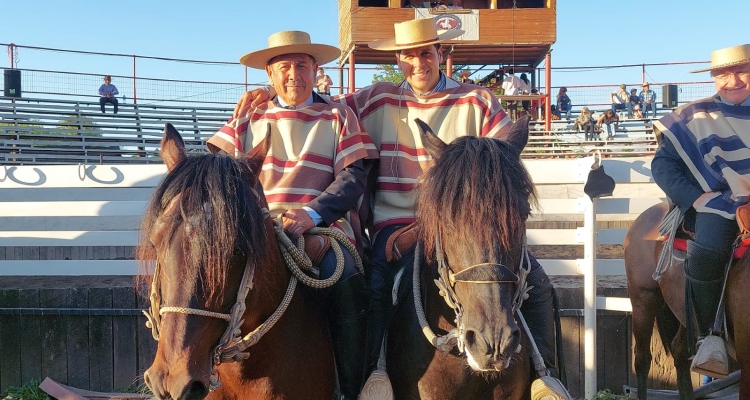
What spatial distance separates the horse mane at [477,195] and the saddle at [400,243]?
0.46 meters

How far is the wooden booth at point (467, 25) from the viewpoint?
77.3 ft

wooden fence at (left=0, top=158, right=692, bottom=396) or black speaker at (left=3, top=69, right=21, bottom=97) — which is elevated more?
black speaker at (left=3, top=69, right=21, bottom=97)

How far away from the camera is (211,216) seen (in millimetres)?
2531

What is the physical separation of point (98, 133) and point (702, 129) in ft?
70.7

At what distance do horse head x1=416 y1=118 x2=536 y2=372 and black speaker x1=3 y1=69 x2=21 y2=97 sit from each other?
20800mm

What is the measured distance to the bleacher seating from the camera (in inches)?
830

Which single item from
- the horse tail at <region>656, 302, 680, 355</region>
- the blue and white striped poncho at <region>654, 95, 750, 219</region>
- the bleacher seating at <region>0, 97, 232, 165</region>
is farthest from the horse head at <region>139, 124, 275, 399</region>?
the bleacher seating at <region>0, 97, 232, 165</region>

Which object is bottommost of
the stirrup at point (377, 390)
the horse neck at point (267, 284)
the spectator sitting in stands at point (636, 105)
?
the stirrup at point (377, 390)

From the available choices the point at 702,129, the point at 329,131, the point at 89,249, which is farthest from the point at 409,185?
the point at 89,249

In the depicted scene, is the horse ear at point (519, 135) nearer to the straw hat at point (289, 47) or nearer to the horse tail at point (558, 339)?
the horse tail at point (558, 339)

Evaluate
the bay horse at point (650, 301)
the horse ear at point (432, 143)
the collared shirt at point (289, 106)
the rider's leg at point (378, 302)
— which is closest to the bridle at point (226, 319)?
the rider's leg at point (378, 302)

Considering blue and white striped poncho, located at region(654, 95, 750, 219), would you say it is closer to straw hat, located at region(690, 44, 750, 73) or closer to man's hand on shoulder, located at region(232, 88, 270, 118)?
straw hat, located at region(690, 44, 750, 73)

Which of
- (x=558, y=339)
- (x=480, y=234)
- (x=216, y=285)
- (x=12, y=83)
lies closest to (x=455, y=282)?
(x=480, y=234)

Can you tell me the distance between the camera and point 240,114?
3.89 m
